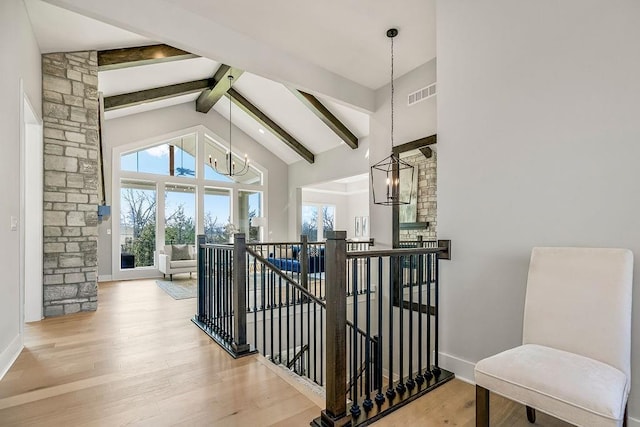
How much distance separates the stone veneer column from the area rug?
1344 millimetres

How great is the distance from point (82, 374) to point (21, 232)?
145 cm

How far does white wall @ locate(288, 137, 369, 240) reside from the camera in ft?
24.6

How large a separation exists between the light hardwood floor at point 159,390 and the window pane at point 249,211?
6093mm

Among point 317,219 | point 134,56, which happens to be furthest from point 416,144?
point 317,219

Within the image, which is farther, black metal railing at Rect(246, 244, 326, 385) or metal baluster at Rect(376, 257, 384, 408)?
black metal railing at Rect(246, 244, 326, 385)

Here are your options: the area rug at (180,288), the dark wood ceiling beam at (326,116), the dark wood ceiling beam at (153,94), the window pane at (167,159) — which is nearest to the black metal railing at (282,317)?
the area rug at (180,288)

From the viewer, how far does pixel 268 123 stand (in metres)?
8.29

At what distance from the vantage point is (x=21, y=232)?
2.81 m

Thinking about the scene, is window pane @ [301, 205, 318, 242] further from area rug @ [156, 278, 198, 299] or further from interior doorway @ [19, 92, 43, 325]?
interior doorway @ [19, 92, 43, 325]

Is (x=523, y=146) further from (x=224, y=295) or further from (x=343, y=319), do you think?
(x=224, y=295)

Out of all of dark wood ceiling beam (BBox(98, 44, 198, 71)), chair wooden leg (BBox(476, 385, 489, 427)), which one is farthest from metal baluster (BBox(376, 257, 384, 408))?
dark wood ceiling beam (BBox(98, 44, 198, 71))

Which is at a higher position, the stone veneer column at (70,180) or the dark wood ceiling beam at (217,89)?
the dark wood ceiling beam at (217,89)

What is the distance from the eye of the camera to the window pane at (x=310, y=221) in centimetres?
1184

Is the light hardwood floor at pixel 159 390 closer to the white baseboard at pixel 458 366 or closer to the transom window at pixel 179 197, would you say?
the white baseboard at pixel 458 366
